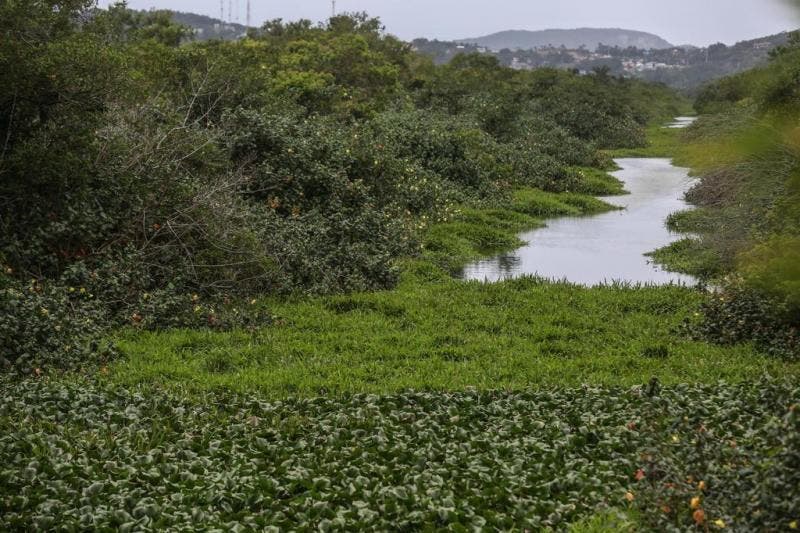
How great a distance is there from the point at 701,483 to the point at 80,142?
27.4 feet

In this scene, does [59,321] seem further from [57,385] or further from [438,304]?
[438,304]

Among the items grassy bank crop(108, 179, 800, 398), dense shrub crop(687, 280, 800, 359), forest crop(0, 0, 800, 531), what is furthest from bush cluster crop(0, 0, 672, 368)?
dense shrub crop(687, 280, 800, 359)

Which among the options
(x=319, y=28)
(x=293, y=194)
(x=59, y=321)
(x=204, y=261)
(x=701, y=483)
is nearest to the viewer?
(x=701, y=483)

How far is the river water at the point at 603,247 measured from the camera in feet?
51.4

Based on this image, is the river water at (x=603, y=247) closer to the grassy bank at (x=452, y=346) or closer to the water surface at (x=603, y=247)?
the water surface at (x=603, y=247)

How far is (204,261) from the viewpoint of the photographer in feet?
39.1

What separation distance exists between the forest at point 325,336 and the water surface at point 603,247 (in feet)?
1.99

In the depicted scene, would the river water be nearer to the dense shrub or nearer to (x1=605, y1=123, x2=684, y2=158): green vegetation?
the dense shrub

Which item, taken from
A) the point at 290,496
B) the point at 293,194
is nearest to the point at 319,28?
the point at 293,194

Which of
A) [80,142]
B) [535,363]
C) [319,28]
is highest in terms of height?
Result: [319,28]

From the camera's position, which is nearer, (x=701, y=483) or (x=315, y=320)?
(x=701, y=483)

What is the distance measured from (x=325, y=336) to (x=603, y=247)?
9.62 m

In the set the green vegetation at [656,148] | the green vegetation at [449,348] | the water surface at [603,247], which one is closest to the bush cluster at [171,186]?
Answer: the green vegetation at [449,348]

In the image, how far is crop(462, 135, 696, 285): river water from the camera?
15.7 metres
